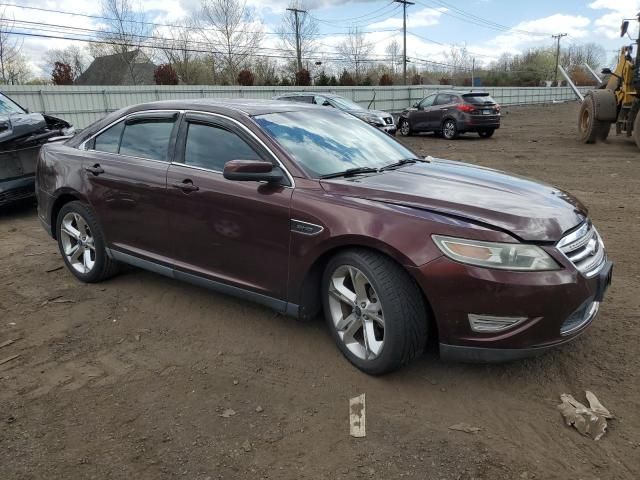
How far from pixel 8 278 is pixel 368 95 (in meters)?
23.1

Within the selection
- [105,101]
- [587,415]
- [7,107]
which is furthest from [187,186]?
[105,101]

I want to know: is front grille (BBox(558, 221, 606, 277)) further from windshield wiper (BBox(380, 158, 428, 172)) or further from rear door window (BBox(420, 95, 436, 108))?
rear door window (BBox(420, 95, 436, 108))

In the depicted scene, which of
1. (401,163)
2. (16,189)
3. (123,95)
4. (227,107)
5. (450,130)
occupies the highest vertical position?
(123,95)

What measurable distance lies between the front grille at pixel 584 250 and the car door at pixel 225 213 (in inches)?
63.7

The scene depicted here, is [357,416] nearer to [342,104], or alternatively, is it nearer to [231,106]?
[231,106]

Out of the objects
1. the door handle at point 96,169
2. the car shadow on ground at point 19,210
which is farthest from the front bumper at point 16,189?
the door handle at point 96,169

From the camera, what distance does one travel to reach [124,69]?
4209 centimetres

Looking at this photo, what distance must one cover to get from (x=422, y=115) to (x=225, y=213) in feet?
57.6

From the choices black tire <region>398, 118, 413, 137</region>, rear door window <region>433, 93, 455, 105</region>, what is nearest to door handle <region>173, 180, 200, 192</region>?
rear door window <region>433, 93, 455, 105</region>

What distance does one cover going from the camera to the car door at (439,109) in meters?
18.9

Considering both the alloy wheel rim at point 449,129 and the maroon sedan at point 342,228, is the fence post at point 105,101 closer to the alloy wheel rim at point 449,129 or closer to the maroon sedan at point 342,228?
the alloy wheel rim at point 449,129

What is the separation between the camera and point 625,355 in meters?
3.29

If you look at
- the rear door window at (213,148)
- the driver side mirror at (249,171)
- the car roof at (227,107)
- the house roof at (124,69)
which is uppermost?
the house roof at (124,69)

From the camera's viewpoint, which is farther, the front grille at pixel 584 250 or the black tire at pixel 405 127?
the black tire at pixel 405 127
